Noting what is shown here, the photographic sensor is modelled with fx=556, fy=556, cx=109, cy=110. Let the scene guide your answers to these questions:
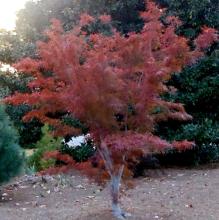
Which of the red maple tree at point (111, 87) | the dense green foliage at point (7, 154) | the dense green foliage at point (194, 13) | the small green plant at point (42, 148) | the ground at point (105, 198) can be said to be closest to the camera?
the red maple tree at point (111, 87)

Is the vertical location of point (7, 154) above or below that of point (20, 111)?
below

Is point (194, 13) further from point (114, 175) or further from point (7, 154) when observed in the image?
point (114, 175)

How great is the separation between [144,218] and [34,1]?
829cm

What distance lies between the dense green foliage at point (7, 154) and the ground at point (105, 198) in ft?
1.36

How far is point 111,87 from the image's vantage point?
5676mm

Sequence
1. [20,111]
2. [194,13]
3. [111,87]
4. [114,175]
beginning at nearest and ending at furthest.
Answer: [111,87]
[114,175]
[194,13]
[20,111]

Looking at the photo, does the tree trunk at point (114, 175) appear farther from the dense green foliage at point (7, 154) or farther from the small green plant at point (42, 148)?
the small green plant at point (42, 148)

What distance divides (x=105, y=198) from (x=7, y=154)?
152 cm

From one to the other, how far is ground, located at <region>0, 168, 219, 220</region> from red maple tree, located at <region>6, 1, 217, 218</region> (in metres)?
0.68

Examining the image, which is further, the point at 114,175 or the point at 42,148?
the point at 42,148

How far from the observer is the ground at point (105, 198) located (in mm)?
6660

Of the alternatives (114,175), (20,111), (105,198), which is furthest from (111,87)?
(20,111)

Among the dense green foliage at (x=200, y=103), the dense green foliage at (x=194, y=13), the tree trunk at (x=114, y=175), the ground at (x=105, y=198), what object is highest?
the dense green foliage at (x=194, y=13)

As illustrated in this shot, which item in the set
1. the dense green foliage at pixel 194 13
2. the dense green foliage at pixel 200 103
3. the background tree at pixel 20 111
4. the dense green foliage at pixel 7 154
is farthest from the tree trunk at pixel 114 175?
the background tree at pixel 20 111
